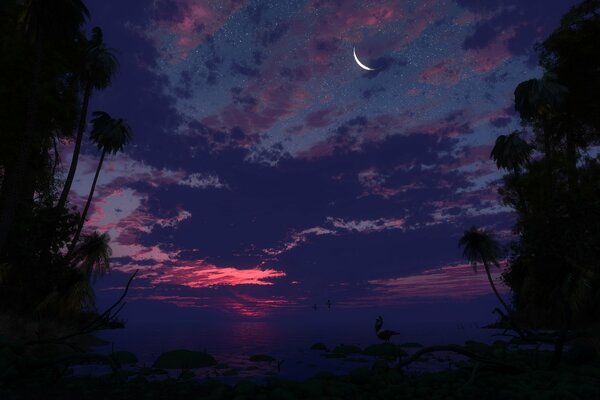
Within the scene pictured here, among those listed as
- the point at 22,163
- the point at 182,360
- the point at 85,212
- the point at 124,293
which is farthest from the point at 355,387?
the point at 85,212

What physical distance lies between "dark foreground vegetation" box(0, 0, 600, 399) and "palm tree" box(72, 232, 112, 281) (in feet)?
0.39

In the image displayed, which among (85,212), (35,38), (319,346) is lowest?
(319,346)

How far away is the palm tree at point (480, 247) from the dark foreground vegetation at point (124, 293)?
142mm

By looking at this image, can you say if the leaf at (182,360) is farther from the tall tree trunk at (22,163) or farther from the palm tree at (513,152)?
the palm tree at (513,152)

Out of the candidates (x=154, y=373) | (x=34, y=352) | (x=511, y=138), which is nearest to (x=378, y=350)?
(x=154, y=373)

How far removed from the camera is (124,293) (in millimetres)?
8492

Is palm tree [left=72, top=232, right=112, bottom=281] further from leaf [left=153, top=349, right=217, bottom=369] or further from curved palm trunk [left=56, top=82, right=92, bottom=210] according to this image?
leaf [left=153, top=349, right=217, bottom=369]

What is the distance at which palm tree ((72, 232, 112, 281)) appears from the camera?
35375 mm

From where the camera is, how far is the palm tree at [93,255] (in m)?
35.4

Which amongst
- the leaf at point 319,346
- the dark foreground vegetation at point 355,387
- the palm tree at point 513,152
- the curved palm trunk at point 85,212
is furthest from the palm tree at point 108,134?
the palm tree at point 513,152

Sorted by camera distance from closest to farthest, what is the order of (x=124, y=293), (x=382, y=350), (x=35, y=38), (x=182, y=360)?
(x=124, y=293), (x=182, y=360), (x=382, y=350), (x=35, y=38)

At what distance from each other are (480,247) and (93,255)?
124 ft

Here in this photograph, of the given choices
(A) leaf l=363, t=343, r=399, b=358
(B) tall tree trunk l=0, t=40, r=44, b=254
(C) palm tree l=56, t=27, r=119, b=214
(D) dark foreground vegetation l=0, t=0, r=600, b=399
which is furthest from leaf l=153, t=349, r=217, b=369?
(C) palm tree l=56, t=27, r=119, b=214

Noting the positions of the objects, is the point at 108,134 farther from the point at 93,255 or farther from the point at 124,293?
the point at 124,293
